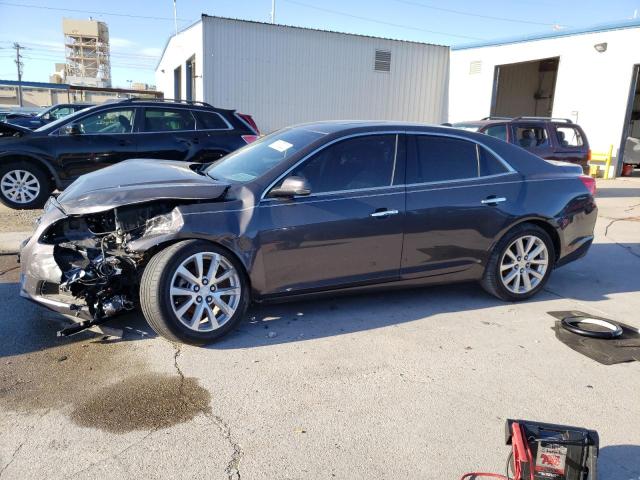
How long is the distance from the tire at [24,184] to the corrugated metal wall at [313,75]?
10987 mm

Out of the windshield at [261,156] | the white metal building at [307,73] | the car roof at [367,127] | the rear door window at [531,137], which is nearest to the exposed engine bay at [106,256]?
the windshield at [261,156]

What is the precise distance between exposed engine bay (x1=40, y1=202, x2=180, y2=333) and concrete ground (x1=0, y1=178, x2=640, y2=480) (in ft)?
1.09

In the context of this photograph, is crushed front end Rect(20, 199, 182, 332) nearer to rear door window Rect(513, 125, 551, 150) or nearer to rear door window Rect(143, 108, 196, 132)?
rear door window Rect(143, 108, 196, 132)

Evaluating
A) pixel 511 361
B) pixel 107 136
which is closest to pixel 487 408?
pixel 511 361

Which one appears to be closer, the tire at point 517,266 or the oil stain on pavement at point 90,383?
the oil stain on pavement at point 90,383

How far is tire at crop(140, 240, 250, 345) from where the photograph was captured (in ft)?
12.1

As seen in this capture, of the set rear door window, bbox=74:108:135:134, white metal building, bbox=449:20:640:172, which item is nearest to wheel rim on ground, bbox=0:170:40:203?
rear door window, bbox=74:108:135:134

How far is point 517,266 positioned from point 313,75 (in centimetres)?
1655

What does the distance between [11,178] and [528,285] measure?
7682 millimetres

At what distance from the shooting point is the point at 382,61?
69.5 feet

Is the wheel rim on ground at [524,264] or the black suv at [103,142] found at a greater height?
the black suv at [103,142]

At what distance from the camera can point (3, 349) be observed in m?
3.76

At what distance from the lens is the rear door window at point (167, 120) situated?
8.73 meters

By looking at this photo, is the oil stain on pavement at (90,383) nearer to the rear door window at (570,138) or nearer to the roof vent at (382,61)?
the rear door window at (570,138)
